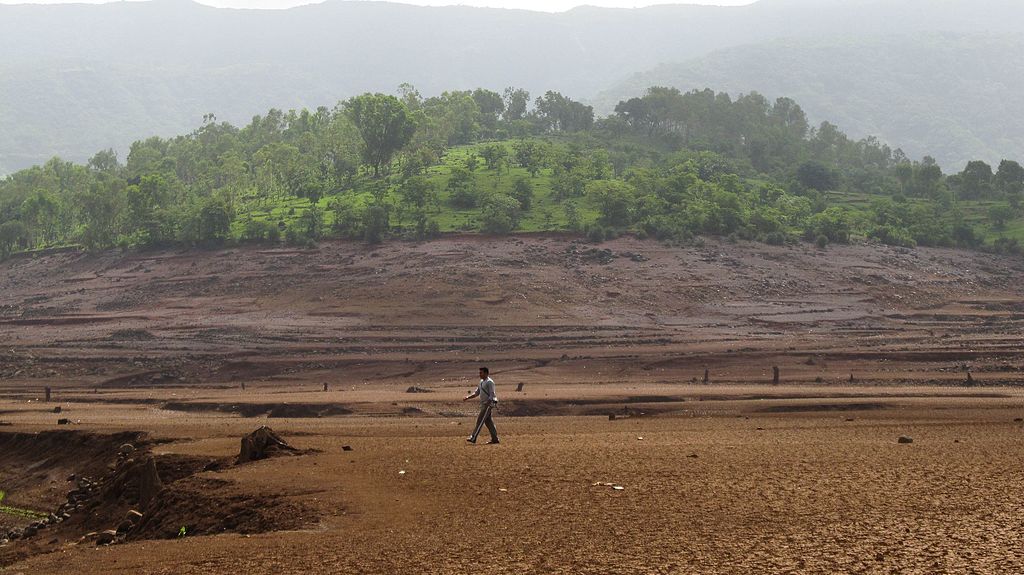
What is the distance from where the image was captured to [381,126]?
88.3m

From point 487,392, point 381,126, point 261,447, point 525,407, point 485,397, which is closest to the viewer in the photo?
point 261,447

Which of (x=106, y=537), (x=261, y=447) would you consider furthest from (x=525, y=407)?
(x=106, y=537)

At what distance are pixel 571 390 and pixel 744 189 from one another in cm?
5161

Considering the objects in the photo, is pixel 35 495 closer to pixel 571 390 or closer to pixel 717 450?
pixel 717 450

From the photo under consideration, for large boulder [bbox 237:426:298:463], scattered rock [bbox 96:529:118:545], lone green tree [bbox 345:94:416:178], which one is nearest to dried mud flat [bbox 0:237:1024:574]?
scattered rock [bbox 96:529:118:545]

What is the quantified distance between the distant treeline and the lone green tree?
0.14m

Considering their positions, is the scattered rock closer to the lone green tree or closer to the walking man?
the walking man

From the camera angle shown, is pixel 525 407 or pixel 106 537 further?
pixel 525 407

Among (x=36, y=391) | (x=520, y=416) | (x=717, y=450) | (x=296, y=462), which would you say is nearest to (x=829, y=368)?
(x=520, y=416)

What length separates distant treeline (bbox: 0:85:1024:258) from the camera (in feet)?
240

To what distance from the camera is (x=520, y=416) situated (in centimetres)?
3108

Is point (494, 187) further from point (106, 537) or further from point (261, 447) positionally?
point (106, 537)

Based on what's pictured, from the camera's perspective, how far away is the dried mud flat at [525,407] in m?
12.8

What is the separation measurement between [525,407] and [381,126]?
60.0m
